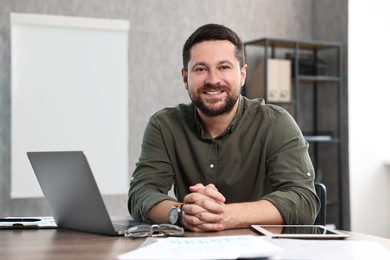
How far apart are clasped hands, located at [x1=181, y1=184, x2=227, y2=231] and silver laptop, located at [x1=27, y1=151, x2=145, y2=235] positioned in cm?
16

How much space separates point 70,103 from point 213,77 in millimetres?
2148

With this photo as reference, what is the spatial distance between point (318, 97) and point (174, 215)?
139 inches

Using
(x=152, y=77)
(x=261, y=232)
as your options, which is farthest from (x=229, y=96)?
(x=152, y=77)

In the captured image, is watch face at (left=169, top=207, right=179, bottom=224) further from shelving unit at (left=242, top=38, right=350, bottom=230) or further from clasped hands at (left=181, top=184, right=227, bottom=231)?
shelving unit at (left=242, top=38, right=350, bottom=230)

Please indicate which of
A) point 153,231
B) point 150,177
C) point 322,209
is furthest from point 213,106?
point 153,231

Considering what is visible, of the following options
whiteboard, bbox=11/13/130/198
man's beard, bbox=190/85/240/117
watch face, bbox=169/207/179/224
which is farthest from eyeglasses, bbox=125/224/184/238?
whiteboard, bbox=11/13/130/198

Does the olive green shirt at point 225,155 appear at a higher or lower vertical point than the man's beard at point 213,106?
lower

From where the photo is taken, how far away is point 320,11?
5066 millimetres

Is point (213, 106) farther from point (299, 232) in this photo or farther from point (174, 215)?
point (299, 232)

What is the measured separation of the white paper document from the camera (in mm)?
1158

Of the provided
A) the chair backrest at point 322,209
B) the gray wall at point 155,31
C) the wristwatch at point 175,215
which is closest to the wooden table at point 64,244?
the wristwatch at point 175,215

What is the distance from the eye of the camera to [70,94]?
407 centimetres

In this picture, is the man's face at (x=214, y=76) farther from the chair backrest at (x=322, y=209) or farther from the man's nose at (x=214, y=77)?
the chair backrest at (x=322, y=209)

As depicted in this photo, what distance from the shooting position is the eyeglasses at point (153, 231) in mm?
1541
